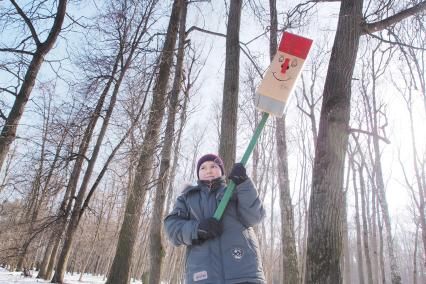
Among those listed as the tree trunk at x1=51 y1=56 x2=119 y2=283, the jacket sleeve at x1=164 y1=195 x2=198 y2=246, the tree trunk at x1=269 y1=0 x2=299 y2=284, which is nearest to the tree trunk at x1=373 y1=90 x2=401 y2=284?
the tree trunk at x1=269 y1=0 x2=299 y2=284

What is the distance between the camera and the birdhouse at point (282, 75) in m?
3.31

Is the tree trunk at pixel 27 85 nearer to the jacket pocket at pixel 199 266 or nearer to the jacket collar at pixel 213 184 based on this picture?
the jacket collar at pixel 213 184

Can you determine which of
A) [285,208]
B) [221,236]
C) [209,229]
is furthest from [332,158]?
[285,208]

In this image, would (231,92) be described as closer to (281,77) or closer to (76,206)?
(281,77)

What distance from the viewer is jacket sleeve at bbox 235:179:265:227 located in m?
2.71

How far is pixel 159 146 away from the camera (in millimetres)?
6879

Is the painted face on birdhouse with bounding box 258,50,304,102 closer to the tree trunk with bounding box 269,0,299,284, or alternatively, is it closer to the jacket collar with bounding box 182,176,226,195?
the jacket collar with bounding box 182,176,226,195

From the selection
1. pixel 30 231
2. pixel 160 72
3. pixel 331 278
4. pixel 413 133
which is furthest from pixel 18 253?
pixel 413 133

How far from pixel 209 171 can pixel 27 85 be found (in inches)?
219

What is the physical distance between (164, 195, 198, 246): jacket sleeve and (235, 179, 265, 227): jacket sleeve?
0.39 metres

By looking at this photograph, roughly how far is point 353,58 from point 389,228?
10.1 metres

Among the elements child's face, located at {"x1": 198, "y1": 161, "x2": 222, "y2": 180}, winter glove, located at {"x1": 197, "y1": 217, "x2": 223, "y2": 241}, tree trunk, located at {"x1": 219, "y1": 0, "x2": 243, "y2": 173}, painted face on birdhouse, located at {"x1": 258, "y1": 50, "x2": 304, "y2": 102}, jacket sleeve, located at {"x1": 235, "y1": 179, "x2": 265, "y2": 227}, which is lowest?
winter glove, located at {"x1": 197, "y1": 217, "x2": 223, "y2": 241}

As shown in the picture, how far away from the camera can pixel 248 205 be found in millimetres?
2711

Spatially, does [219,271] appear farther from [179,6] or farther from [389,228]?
[389,228]
